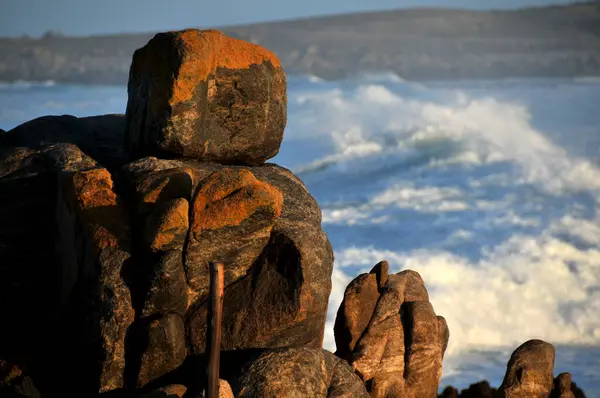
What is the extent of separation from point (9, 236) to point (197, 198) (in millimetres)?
5821

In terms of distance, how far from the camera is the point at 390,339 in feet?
85.0

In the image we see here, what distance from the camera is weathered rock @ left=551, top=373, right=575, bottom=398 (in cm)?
2684

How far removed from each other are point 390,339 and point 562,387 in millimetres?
4851

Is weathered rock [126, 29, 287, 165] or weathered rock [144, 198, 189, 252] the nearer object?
weathered rock [144, 198, 189, 252]

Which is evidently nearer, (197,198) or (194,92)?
(197,198)

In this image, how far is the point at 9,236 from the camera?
85.5 ft

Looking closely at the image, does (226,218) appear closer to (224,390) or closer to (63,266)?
(224,390)

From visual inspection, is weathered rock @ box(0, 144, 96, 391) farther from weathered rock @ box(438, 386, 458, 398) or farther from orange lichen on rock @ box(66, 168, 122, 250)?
weathered rock @ box(438, 386, 458, 398)

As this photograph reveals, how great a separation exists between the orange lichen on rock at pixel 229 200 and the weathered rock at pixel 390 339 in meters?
4.23

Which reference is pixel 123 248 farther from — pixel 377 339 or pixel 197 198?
pixel 377 339

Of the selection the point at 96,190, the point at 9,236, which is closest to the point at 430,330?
the point at 96,190

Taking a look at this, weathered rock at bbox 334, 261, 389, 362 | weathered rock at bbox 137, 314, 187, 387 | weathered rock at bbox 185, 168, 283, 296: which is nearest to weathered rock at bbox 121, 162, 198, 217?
weathered rock at bbox 185, 168, 283, 296

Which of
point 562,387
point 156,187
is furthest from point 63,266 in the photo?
point 562,387

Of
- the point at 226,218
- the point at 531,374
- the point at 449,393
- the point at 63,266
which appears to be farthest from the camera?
the point at 449,393
